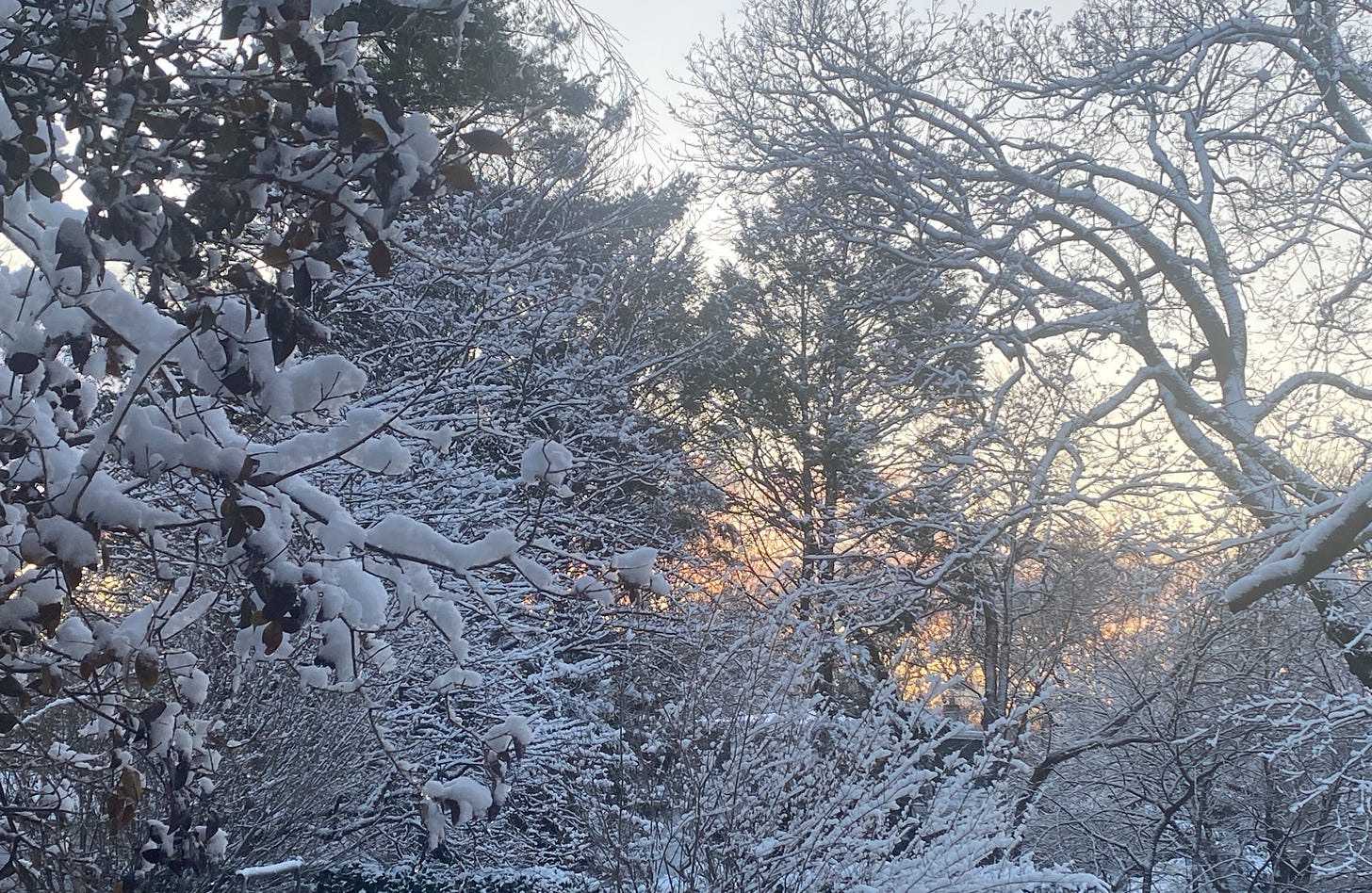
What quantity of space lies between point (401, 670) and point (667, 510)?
7.78 meters

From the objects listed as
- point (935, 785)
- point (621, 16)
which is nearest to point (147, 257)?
point (621, 16)

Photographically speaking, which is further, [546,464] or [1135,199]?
[1135,199]

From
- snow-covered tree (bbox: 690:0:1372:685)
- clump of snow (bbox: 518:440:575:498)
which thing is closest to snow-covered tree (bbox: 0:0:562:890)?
clump of snow (bbox: 518:440:575:498)

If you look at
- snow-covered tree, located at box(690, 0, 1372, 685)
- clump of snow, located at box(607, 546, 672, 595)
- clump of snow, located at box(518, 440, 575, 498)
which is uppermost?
snow-covered tree, located at box(690, 0, 1372, 685)

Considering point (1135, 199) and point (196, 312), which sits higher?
point (1135, 199)

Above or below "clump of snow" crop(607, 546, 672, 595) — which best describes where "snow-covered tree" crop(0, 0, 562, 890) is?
above

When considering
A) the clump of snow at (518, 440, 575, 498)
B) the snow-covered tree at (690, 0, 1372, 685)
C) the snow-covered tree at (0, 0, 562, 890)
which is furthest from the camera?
the snow-covered tree at (690, 0, 1372, 685)

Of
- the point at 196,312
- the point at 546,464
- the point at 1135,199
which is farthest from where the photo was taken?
the point at 1135,199

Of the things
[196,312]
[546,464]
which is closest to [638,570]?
[546,464]

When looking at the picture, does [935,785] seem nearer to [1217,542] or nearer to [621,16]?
[1217,542]

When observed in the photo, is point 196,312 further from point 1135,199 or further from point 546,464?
point 1135,199

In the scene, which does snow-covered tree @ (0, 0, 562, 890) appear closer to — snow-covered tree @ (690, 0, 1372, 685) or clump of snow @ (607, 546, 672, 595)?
clump of snow @ (607, 546, 672, 595)

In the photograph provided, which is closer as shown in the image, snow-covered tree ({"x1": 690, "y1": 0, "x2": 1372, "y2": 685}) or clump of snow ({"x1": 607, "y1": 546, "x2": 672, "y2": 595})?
clump of snow ({"x1": 607, "y1": 546, "x2": 672, "y2": 595})

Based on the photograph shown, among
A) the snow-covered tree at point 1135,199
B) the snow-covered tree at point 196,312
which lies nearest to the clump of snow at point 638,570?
the snow-covered tree at point 196,312
